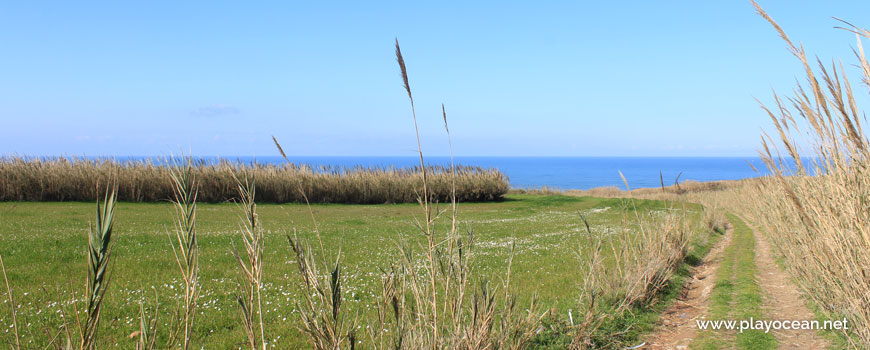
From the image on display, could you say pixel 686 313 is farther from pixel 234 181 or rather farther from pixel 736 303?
pixel 234 181

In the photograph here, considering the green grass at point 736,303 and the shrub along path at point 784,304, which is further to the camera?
the green grass at point 736,303

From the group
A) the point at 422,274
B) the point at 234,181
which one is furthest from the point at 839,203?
the point at 234,181

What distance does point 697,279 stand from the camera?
369 inches

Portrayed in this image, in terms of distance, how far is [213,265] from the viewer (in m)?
9.23

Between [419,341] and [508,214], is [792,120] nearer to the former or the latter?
[419,341]

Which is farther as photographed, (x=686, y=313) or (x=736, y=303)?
(x=736, y=303)

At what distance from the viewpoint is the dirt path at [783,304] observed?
551cm

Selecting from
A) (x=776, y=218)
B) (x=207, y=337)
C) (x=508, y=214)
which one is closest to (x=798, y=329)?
(x=776, y=218)

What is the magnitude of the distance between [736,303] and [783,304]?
2.07 feet

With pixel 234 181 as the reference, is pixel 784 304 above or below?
below

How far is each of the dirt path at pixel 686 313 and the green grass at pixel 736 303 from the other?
0.12 meters

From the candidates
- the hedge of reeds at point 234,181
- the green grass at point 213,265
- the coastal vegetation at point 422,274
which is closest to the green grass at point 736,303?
the coastal vegetation at point 422,274

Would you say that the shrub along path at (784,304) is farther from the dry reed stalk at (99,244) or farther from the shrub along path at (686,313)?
the dry reed stalk at (99,244)

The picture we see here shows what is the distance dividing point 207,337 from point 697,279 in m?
8.43
